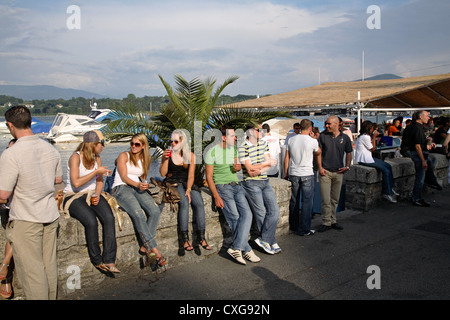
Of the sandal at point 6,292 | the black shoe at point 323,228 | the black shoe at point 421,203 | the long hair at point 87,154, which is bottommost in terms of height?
the black shoe at point 323,228

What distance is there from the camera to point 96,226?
410 centimetres

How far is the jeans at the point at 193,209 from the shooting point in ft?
15.9

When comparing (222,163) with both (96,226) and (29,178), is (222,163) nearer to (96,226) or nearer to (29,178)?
(96,226)

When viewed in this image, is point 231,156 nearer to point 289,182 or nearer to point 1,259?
point 289,182

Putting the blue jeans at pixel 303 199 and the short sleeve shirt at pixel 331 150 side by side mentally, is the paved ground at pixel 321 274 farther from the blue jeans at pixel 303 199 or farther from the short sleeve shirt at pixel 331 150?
the short sleeve shirt at pixel 331 150

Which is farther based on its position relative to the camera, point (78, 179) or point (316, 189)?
point (316, 189)

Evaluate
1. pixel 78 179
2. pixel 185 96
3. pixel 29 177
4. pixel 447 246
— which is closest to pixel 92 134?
pixel 78 179

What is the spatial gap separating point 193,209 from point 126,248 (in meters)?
1.04

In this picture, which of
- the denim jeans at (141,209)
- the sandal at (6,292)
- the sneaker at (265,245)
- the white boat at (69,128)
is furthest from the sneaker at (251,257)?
the white boat at (69,128)

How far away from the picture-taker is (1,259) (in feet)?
12.1

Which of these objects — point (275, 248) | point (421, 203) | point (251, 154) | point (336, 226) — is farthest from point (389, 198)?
point (251, 154)

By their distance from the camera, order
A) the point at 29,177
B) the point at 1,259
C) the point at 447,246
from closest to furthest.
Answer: the point at 29,177
the point at 1,259
the point at 447,246

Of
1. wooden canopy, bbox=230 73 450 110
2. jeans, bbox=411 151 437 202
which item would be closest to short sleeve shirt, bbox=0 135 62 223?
jeans, bbox=411 151 437 202

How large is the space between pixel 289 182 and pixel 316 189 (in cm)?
285
